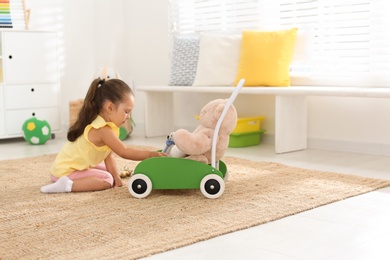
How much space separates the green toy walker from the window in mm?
1499

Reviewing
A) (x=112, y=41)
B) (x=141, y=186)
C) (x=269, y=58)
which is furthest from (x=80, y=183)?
(x=112, y=41)

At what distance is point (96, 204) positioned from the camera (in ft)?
7.16

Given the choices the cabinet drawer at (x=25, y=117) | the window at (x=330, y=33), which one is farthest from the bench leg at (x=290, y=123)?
the cabinet drawer at (x=25, y=117)

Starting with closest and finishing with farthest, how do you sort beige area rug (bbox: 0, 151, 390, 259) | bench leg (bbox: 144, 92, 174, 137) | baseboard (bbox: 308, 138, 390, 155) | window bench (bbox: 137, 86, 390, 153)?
beige area rug (bbox: 0, 151, 390, 259) → window bench (bbox: 137, 86, 390, 153) → baseboard (bbox: 308, 138, 390, 155) → bench leg (bbox: 144, 92, 174, 137)

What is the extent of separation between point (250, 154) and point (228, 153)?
0.42 ft

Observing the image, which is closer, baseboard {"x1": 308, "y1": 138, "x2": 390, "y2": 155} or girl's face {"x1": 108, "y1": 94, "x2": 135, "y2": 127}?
girl's face {"x1": 108, "y1": 94, "x2": 135, "y2": 127}

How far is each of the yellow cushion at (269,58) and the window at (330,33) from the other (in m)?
0.13

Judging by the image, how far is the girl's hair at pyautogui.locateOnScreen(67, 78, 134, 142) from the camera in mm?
2373

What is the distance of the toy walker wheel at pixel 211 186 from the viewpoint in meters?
2.23

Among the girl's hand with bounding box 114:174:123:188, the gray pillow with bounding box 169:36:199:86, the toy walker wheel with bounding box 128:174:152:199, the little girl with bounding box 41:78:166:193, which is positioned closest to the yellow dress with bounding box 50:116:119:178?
the little girl with bounding box 41:78:166:193

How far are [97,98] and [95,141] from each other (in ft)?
0.57

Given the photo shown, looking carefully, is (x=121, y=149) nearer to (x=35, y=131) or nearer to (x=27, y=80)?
(x=35, y=131)

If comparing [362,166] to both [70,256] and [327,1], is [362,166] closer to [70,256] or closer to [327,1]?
[327,1]

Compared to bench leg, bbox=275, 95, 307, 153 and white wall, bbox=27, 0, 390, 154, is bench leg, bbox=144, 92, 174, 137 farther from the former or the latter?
bench leg, bbox=275, 95, 307, 153
